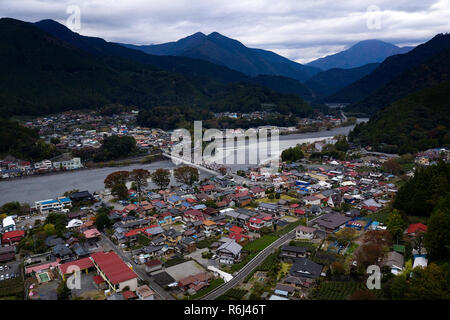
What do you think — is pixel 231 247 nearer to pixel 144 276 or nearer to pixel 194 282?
pixel 194 282

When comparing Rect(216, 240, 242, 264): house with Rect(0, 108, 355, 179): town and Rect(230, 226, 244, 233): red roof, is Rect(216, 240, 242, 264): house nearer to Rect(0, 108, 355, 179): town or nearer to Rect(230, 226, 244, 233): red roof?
Rect(230, 226, 244, 233): red roof

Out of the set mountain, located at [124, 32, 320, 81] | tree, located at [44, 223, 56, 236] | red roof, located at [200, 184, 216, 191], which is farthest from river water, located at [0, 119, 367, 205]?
mountain, located at [124, 32, 320, 81]

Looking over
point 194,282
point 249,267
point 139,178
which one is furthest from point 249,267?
point 139,178

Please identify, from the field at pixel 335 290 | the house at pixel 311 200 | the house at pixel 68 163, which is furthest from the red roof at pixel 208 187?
the house at pixel 68 163

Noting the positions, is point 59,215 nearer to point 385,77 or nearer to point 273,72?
point 385,77

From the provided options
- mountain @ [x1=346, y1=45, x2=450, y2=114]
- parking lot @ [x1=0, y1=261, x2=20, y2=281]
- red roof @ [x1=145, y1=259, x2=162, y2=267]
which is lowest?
parking lot @ [x1=0, y1=261, x2=20, y2=281]

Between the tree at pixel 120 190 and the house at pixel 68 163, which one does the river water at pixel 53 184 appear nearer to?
the house at pixel 68 163

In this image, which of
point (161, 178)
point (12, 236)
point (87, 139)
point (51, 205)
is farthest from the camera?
point (87, 139)
